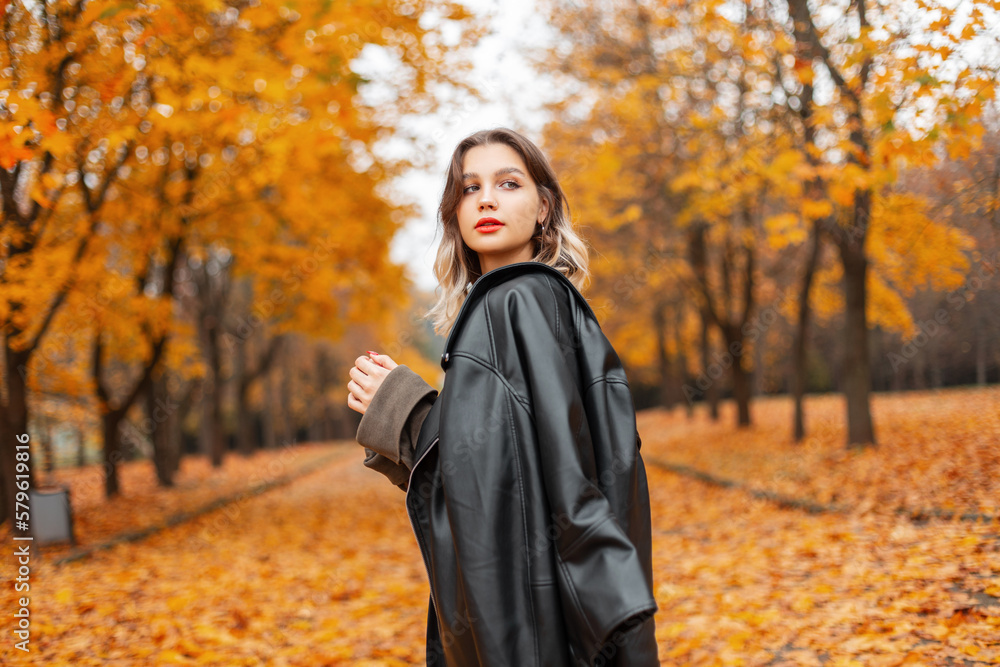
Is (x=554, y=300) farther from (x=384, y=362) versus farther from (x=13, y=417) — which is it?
(x=13, y=417)

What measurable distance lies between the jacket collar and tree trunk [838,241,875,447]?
8.94 m

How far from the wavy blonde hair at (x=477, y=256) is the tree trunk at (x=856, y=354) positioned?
→ 8.63m

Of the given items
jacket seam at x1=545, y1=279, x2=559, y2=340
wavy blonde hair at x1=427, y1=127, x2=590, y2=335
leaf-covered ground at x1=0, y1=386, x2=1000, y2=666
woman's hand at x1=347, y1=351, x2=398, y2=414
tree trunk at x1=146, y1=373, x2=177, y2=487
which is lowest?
leaf-covered ground at x1=0, y1=386, x2=1000, y2=666

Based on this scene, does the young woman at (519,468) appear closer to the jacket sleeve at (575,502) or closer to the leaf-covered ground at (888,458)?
the jacket sleeve at (575,502)

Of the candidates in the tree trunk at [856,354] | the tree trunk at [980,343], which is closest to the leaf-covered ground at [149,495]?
the tree trunk at [856,354]

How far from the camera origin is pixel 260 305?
460 inches

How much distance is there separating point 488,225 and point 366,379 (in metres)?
0.60

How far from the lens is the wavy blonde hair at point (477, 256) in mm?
2117

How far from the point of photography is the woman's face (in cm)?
201

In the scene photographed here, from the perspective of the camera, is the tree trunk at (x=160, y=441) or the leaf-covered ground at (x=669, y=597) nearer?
the leaf-covered ground at (x=669, y=597)

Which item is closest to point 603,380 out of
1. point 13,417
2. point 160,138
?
point 13,417

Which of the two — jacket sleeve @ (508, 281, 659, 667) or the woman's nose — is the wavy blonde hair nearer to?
the woman's nose

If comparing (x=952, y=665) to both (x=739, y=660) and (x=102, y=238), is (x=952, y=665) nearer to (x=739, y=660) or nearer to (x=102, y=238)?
(x=739, y=660)

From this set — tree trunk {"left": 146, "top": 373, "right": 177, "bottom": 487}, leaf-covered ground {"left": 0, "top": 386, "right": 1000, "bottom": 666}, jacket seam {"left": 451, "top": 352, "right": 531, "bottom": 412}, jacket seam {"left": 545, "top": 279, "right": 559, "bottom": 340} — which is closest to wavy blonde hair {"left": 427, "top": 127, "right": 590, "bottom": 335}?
jacket seam {"left": 545, "top": 279, "right": 559, "bottom": 340}
